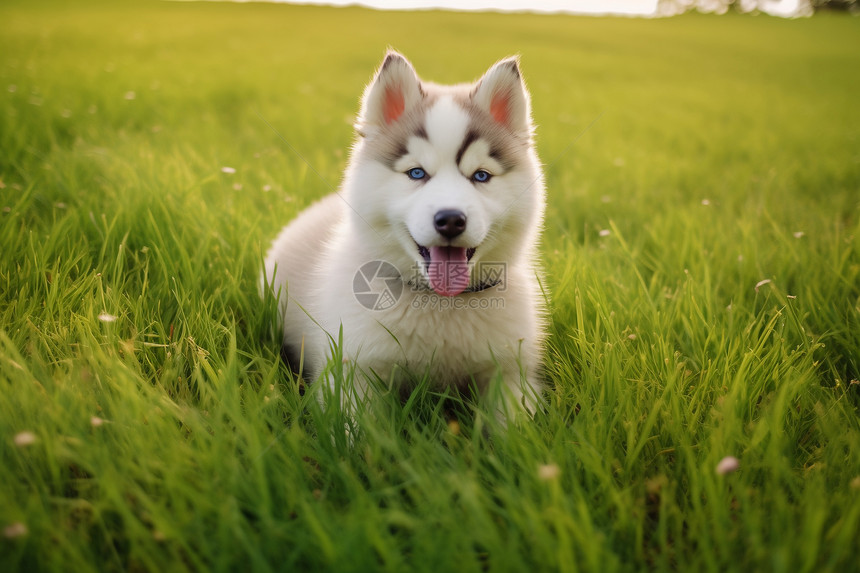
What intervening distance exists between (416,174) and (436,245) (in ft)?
1.06

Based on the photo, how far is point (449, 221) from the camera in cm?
170

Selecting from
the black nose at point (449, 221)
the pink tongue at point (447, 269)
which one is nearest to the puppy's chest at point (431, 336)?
the pink tongue at point (447, 269)

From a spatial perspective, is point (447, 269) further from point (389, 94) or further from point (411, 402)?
point (389, 94)

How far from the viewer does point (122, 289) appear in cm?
222

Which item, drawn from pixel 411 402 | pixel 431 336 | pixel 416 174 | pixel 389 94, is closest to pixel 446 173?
pixel 416 174

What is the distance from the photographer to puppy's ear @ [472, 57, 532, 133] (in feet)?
6.66

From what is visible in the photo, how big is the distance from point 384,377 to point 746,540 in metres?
1.20

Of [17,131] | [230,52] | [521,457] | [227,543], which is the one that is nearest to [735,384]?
[521,457]

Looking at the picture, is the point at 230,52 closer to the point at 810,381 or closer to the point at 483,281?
the point at 483,281

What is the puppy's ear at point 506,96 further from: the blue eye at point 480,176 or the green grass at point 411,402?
the green grass at point 411,402

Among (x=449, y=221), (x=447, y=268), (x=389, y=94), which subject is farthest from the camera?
(x=389, y=94)

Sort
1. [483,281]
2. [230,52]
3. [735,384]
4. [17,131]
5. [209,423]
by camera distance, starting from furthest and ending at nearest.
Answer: [230,52], [17,131], [483,281], [735,384], [209,423]

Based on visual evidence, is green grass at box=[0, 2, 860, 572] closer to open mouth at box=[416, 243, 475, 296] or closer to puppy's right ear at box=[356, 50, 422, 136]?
open mouth at box=[416, 243, 475, 296]

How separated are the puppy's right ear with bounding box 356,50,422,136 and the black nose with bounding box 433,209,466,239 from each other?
0.60 metres
